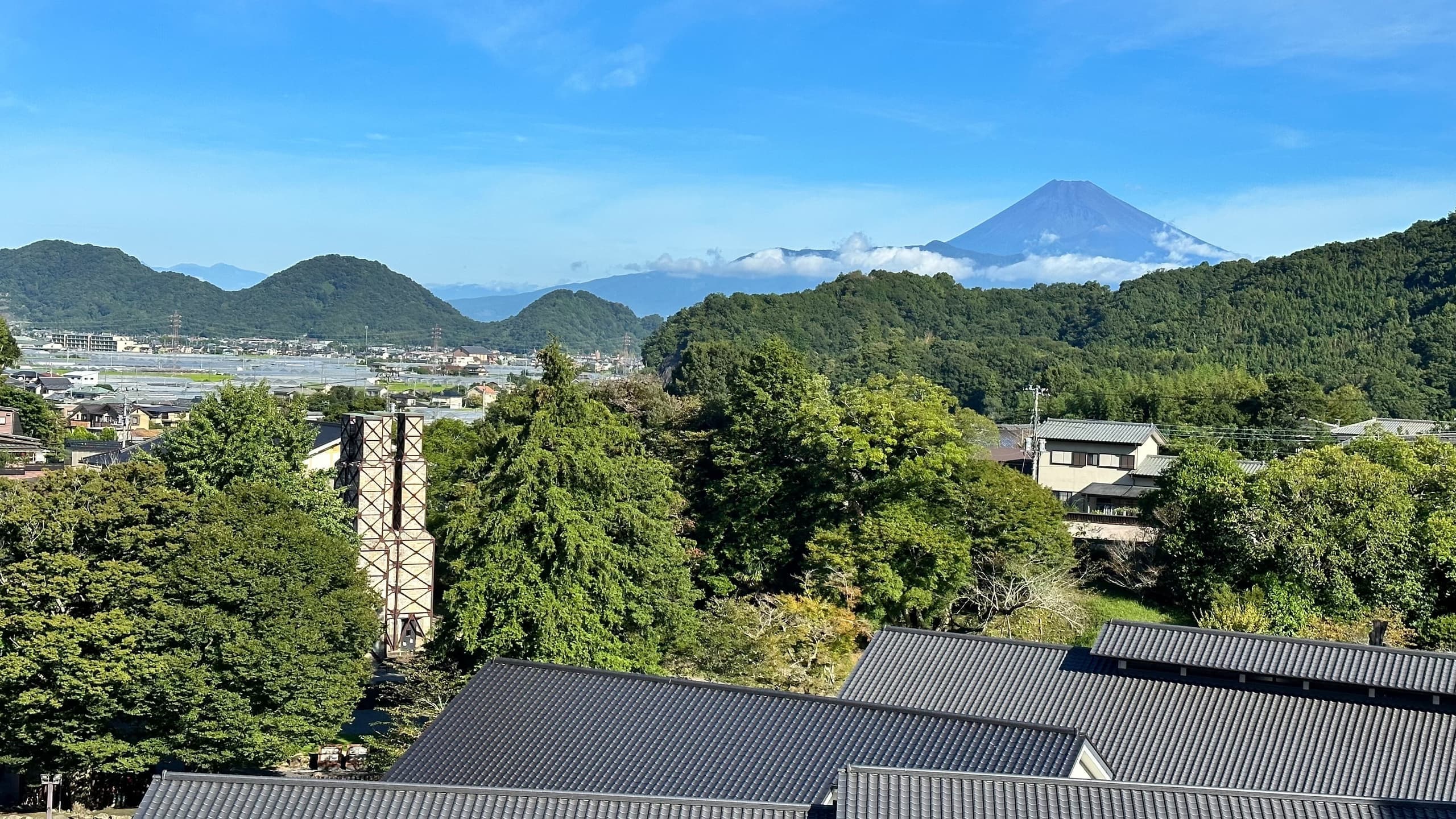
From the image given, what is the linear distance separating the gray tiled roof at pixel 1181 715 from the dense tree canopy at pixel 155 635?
26.3 ft

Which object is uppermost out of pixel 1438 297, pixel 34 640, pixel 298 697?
pixel 1438 297

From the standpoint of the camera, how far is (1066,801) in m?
8.90

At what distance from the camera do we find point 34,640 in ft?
50.7

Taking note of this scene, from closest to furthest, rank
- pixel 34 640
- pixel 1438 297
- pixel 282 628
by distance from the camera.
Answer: pixel 34 640, pixel 282 628, pixel 1438 297

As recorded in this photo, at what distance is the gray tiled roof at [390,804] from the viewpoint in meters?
8.86

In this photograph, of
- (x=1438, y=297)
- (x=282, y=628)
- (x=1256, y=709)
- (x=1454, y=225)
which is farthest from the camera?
(x=1454, y=225)

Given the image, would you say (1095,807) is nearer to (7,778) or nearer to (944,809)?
(944,809)

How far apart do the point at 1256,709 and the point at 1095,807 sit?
5.26 metres

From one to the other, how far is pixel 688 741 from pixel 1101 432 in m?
26.6

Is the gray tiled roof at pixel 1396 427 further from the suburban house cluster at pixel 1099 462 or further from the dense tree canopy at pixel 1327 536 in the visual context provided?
the dense tree canopy at pixel 1327 536

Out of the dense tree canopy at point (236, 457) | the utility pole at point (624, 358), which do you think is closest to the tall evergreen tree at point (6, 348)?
the dense tree canopy at point (236, 457)

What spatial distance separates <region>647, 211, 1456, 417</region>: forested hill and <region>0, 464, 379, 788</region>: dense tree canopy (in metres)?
40.5

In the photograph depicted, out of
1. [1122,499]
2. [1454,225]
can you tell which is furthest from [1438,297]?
[1122,499]

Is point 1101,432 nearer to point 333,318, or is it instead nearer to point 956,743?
point 956,743
